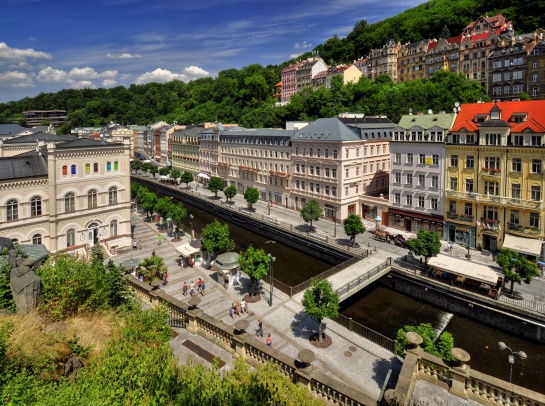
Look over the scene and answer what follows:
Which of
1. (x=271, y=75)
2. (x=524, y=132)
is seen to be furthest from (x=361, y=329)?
(x=271, y=75)

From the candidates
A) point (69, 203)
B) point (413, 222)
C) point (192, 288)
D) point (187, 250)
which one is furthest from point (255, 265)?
point (413, 222)

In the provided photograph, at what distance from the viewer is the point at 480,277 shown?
31.0 meters

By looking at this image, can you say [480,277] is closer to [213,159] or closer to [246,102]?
[213,159]

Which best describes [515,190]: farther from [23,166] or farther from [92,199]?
[23,166]

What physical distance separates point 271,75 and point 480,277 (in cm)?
13626

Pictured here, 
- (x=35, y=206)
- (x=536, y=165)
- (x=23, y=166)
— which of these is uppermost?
(x=23, y=166)

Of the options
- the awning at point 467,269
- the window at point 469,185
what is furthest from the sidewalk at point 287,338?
the window at point 469,185

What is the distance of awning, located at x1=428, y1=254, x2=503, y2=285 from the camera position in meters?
30.8

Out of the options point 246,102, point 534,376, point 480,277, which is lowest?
point 534,376

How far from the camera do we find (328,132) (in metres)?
55.0

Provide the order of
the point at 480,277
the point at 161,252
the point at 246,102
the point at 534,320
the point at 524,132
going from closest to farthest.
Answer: the point at 534,320
the point at 480,277
the point at 524,132
the point at 161,252
the point at 246,102

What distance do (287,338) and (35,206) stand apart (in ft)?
92.4

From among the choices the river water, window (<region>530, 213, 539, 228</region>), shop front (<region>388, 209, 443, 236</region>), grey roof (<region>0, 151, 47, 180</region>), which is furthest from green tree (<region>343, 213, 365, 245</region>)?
grey roof (<region>0, 151, 47, 180</region>)

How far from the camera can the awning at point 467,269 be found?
30.8m
